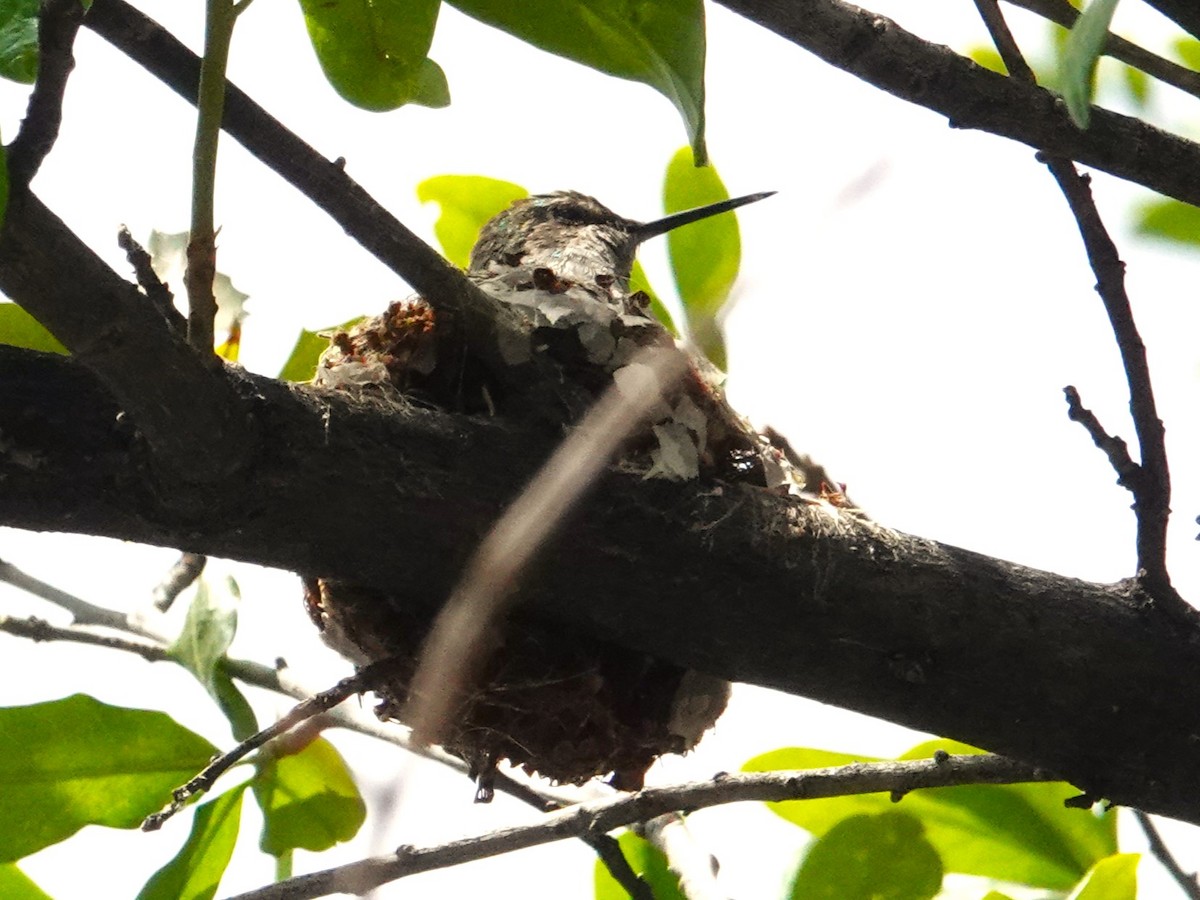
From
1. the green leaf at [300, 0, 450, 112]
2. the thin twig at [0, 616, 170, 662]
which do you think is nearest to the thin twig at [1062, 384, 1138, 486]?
the green leaf at [300, 0, 450, 112]

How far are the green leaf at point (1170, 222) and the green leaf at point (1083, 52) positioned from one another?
45.1 inches

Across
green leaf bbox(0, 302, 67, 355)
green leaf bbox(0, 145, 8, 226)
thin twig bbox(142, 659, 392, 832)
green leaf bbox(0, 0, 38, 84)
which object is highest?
green leaf bbox(0, 302, 67, 355)

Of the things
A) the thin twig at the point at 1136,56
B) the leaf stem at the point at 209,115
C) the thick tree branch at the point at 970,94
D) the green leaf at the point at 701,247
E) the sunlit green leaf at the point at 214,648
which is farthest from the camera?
Answer: the green leaf at the point at 701,247

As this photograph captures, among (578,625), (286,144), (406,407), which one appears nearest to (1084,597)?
(578,625)

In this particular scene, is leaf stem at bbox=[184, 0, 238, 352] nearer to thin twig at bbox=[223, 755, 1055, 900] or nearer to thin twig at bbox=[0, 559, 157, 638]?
thin twig at bbox=[223, 755, 1055, 900]

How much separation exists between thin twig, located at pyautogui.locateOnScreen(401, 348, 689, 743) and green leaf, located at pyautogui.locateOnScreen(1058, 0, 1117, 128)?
0.67m

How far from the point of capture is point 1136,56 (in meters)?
1.45

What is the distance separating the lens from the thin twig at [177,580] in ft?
7.18

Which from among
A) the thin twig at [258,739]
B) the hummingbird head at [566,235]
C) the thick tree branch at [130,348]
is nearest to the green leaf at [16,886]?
the thin twig at [258,739]

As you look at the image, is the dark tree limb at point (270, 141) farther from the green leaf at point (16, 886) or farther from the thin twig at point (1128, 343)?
the green leaf at point (16, 886)

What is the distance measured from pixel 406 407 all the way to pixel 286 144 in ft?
1.13

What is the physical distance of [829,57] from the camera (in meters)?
1.35

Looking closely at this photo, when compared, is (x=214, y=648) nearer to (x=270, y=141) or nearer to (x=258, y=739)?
(x=258, y=739)

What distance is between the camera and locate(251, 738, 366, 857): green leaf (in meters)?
1.95
